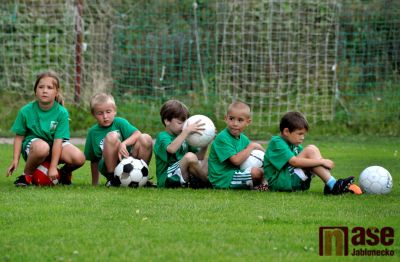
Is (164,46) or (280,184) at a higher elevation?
(164,46)

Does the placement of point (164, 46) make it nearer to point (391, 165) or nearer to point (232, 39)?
point (232, 39)

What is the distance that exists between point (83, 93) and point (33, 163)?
31.4 ft

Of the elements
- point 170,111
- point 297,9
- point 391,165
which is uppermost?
point 297,9

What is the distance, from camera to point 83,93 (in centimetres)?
1880

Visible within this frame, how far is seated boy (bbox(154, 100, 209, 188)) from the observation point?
9344 mm

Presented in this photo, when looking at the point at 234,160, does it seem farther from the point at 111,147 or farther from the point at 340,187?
the point at 111,147

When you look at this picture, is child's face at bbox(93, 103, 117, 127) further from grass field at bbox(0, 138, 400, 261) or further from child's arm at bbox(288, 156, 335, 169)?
child's arm at bbox(288, 156, 335, 169)

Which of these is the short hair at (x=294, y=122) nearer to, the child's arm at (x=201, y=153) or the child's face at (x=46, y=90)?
the child's arm at (x=201, y=153)

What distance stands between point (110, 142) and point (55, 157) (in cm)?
58

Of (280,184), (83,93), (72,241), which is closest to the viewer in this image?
(72,241)

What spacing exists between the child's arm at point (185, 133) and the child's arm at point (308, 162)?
1001 mm

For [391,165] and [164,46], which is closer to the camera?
[391,165]

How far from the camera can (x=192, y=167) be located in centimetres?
934

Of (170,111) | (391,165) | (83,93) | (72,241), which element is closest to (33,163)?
(170,111)
